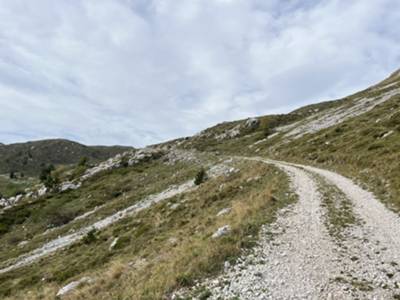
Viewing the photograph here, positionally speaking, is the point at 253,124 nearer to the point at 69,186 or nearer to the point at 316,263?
the point at 69,186

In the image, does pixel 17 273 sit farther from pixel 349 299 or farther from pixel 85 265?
pixel 349 299

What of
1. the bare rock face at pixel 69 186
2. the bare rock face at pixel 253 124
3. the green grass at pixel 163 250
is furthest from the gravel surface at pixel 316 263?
the bare rock face at pixel 253 124

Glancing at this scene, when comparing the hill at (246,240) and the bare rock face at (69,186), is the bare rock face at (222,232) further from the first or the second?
the bare rock face at (69,186)

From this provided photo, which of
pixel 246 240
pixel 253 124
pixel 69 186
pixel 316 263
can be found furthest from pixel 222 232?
pixel 253 124

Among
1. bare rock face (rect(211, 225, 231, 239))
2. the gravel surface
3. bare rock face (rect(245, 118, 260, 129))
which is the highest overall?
bare rock face (rect(245, 118, 260, 129))

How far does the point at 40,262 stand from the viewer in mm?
26391

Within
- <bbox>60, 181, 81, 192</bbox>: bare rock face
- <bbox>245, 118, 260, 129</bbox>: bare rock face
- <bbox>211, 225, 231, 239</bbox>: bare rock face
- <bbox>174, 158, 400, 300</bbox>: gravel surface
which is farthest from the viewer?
<bbox>245, 118, 260, 129</bbox>: bare rock face

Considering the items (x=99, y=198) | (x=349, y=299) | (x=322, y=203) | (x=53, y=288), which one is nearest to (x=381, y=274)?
(x=349, y=299)

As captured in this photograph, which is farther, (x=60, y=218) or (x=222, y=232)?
(x=60, y=218)

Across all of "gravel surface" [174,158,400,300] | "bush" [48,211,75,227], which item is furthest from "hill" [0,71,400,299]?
"bush" [48,211,75,227]

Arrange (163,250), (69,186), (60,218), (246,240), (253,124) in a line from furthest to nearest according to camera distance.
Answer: (253,124), (69,186), (60,218), (163,250), (246,240)

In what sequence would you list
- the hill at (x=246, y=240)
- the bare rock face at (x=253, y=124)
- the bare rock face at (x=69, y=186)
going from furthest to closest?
the bare rock face at (x=253, y=124) < the bare rock face at (x=69, y=186) < the hill at (x=246, y=240)

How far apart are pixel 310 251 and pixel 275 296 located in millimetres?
3403

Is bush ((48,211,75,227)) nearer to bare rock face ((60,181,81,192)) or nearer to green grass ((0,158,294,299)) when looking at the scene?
green grass ((0,158,294,299))
